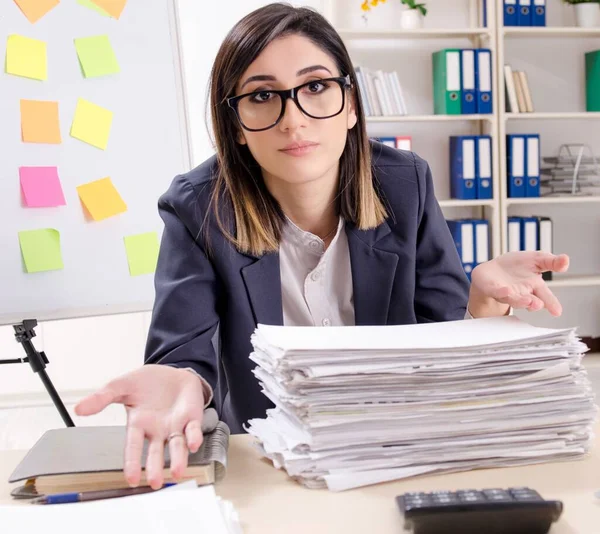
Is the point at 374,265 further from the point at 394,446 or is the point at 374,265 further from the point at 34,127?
the point at 34,127

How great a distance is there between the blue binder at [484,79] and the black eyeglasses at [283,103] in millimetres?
2757

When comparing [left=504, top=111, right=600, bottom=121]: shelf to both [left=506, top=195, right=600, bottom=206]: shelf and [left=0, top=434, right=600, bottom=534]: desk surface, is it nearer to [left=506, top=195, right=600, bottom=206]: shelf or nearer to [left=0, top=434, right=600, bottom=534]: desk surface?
[left=506, top=195, right=600, bottom=206]: shelf

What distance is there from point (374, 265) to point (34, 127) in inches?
38.5

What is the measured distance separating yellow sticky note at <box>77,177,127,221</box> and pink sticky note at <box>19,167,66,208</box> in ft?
0.18

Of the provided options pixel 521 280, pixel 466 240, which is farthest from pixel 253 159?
pixel 466 240

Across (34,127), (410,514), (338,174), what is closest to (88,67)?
(34,127)

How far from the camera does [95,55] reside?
1874 millimetres

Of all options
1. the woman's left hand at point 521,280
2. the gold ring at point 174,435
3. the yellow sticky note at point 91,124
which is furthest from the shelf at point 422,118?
the gold ring at point 174,435

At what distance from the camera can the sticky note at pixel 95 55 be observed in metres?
1.86

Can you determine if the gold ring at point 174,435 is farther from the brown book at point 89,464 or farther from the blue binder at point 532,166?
the blue binder at point 532,166

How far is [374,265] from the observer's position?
1.33 meters

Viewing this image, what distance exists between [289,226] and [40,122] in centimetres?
83

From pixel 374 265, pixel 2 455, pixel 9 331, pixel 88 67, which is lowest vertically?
pixel 9 331

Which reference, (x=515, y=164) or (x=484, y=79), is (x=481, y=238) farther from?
(x=484, y=79)
